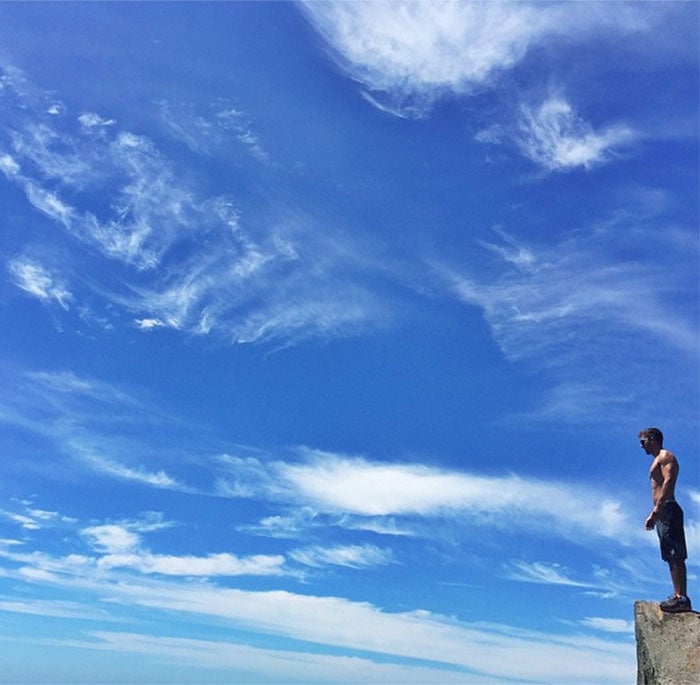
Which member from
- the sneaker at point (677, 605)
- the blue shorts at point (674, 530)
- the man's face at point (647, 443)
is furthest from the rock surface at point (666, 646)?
the man's face at point (647, 443)

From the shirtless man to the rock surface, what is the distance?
33cm

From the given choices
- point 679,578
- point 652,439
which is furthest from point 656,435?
point 679,578

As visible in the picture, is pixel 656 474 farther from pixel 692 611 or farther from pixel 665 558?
pixel 692 611

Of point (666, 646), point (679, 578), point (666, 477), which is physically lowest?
point (666, 646)

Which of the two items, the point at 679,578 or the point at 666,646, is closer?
the point at 666,646

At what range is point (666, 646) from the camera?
54.2ft

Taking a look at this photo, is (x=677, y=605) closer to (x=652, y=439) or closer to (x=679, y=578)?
(x=679, y=578)

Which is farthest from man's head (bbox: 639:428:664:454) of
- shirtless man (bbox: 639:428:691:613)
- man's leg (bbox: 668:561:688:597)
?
man's leg (bbox: 668:561:688:597)

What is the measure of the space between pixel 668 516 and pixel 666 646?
121 inches

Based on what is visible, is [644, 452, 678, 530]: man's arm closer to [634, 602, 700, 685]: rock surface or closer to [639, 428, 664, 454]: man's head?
[639, 428, 664, 454]: man's head

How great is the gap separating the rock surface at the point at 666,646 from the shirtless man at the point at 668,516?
33cm

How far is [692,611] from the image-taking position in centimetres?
1672

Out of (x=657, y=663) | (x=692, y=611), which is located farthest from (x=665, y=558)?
(x=657, y=663)

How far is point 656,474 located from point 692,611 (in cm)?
337
